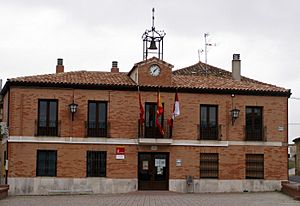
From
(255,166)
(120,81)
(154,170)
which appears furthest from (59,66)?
(255,166)

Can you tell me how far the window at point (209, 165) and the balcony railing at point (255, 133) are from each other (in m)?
2.09

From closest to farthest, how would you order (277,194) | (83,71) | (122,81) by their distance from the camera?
(277,194), (122,81), (83,71)

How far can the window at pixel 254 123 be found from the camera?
32281 mm

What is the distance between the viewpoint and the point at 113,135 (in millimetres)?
30938

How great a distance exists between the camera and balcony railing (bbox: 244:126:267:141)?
32.2 metres

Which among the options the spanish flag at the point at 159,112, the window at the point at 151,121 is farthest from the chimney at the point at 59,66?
the spanish flag at the point at 159,112

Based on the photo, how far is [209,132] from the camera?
31.9 m

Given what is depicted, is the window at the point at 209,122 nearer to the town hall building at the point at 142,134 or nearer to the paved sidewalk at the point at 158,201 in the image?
the town hall building at the point at 142,134

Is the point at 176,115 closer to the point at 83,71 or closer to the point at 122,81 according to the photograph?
the point at 122,81

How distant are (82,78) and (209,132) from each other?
7465 millimetres

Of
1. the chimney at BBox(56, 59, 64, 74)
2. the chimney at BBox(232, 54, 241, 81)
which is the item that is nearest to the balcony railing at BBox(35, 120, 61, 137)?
the chimney at BBox(56, 59, 64, 74)

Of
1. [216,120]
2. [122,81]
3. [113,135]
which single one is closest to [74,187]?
[113,135]

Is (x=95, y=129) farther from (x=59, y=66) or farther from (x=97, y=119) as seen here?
(x=59, y=66)

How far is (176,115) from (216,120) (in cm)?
273
